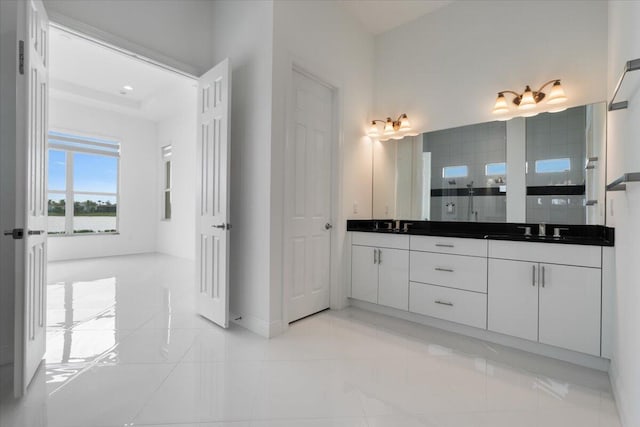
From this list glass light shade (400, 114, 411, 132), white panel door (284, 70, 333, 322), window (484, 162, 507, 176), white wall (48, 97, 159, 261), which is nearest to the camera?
white panel door (284, 70, 333, 322)

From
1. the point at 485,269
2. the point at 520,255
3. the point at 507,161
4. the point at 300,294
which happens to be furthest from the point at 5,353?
the point at 507,161

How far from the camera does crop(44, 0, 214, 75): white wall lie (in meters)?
2.19

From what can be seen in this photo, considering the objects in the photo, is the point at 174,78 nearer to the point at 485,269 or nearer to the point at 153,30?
the point at 153,30

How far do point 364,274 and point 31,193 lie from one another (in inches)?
108

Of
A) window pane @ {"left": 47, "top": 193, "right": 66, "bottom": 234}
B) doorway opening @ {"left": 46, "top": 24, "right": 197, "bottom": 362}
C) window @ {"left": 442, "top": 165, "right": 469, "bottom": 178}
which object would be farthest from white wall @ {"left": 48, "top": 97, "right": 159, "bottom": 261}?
window @ {"left": 442, "top": 165, "right": 469, "bottom": 178}

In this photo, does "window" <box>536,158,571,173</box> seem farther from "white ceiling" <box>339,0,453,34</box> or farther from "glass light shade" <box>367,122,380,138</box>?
"white ceiling" <box>339,0,453,34</box>

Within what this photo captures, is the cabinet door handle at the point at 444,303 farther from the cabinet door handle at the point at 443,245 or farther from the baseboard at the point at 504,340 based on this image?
the cabinet door handle at the point at 443,245

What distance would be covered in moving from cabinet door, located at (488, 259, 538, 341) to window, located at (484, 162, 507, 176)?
972 millimetres

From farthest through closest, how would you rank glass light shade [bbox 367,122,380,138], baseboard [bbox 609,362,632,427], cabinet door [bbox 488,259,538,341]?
glass light shade [bbox 367,122,380,138], cabinet door [bbox 488,259,538,341], baseboard [bbox 609,362,632,427]

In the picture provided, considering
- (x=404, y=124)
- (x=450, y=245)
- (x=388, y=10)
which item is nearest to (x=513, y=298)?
(x=450, y=245)

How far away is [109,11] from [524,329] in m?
Result: 4.08

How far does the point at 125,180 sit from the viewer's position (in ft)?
21.7

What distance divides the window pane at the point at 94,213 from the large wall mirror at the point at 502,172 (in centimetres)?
608

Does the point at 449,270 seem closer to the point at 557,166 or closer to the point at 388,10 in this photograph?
the point at 557,166
